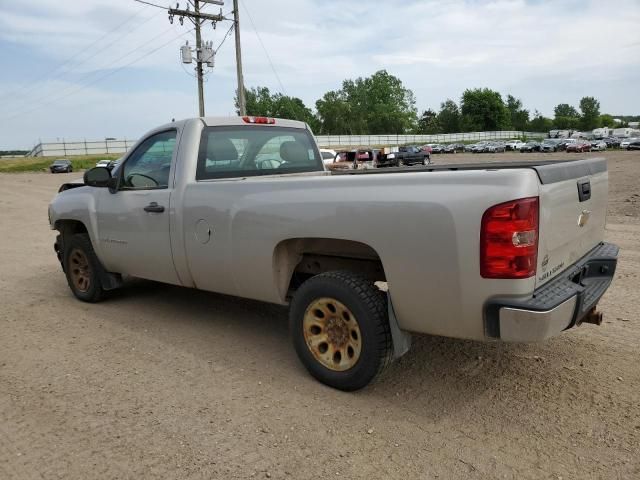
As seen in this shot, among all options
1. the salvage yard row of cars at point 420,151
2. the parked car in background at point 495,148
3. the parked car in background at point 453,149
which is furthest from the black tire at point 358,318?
the parked car in background at point 453,149

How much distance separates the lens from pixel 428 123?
125m

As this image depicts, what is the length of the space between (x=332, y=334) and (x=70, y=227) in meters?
3.78

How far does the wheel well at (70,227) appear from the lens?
5773 mm

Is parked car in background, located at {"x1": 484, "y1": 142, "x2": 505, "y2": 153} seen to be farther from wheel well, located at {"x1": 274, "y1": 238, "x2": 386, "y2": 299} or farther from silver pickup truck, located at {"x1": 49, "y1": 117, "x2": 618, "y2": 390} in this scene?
wheel well, located at {"x1": 274, "y1": 238, "x2": 386, "y2": 299}

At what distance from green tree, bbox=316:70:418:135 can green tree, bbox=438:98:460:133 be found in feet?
20.9

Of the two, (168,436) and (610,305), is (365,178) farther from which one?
(610,305)

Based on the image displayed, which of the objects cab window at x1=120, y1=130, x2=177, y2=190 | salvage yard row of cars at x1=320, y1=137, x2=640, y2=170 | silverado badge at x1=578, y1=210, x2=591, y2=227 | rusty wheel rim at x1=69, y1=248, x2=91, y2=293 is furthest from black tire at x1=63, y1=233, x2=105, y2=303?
salvage yard row of cars at x1=320, y1=137, x2=640, y2=170

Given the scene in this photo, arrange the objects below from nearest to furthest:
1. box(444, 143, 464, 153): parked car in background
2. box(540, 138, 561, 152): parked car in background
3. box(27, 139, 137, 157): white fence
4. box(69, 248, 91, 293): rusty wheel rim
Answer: box(69, 248, 91, 293): rusty wheel rim < box(540, 138, 561, 152): parked car in background < box(27, 139, 137, 157): white fence < box(444, 143, 464, 153): parked car in background

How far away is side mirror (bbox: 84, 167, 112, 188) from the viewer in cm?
488

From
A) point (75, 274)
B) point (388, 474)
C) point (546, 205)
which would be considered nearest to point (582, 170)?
point (546, 205)

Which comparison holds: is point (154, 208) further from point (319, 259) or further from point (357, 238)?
point (357, 238)

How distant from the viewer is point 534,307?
2.66 metres

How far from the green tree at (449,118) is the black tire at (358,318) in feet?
391

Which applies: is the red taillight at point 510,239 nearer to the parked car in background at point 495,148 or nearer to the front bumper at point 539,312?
the front bumper at point 539,312
